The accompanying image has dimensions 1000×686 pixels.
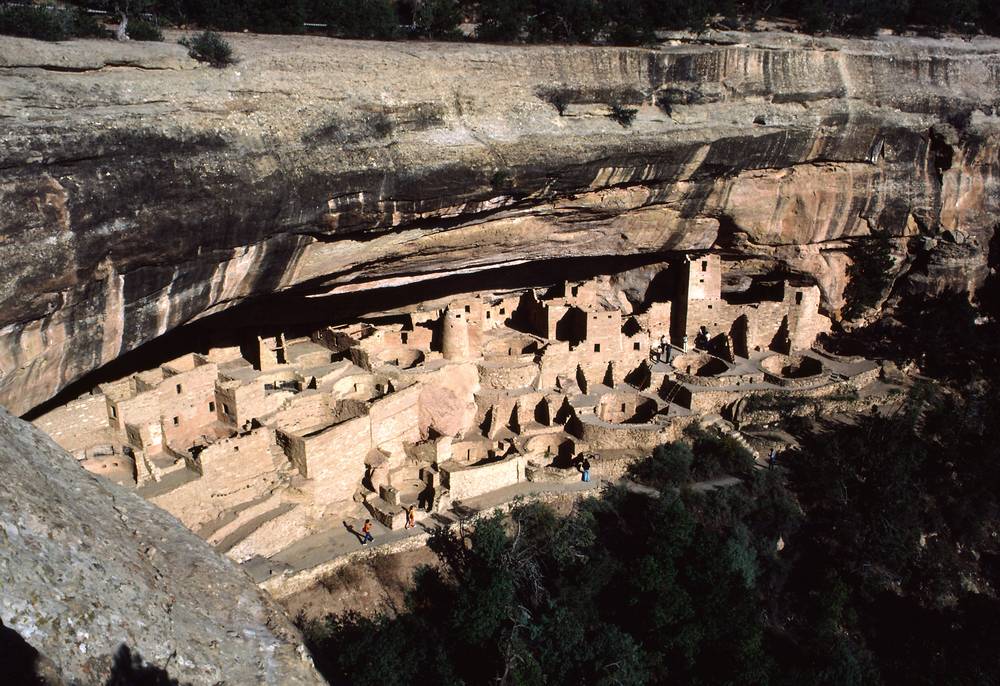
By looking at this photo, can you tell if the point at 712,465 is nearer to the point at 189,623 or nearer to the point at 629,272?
the point at 629,272

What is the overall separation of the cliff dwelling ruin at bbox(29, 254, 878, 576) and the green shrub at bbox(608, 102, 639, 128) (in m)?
4.36

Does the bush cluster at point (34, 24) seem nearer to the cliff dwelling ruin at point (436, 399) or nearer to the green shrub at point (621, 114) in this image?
the cliff dwelling ruin at point (436, 399)

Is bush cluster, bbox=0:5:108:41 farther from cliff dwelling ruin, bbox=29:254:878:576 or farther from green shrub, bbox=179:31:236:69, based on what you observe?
cliff dwelling ruin, bbox=29:254:878:576

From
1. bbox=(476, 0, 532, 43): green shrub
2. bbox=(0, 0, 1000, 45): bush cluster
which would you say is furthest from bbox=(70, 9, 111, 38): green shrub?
bbox=(476, 0, 532, 43): green shrub

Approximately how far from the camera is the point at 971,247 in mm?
20859

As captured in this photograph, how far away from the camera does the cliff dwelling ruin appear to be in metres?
13.4

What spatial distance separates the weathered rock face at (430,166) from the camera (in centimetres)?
984

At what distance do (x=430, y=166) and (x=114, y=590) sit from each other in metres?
9.81

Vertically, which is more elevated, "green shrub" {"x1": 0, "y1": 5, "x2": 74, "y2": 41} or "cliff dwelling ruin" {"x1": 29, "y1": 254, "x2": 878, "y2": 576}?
"green shrub" {"x1": 0, "y1": 5, "x2": 74, "y2": 41}

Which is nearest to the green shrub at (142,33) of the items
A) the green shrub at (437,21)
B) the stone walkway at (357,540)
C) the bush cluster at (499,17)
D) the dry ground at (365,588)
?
the bush cluster at (499,17)

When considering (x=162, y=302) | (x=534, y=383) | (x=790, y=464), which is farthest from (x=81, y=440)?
(x=790, y=464)

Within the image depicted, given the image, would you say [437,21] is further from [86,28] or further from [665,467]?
[665,467]

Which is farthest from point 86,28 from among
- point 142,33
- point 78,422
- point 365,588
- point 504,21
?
point 365,588

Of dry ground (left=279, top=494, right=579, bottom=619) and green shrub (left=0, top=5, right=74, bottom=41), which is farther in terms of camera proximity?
dry ground (left=279, top=494, right=579, bottom=619)
